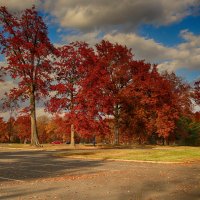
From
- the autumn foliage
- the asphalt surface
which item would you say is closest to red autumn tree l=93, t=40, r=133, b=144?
the autumn foliage

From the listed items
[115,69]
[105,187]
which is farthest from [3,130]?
[105,187]

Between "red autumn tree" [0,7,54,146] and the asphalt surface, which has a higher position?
"red autumn tree" [0,7,54,146]

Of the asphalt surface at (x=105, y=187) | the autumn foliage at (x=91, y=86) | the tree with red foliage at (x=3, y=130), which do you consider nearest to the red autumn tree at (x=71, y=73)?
the autumn foliage at (x=91, y=86)

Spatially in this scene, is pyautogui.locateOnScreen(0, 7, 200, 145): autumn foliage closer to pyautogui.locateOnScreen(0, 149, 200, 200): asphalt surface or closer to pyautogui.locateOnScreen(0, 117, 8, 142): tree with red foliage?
pyautogui.locateOnScreen(0, 149, 200, 200): asphalt surface

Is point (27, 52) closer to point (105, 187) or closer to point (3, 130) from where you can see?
point (105, 187)

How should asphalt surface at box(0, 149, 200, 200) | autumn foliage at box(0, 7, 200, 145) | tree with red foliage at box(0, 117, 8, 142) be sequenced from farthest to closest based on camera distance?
tree with red foliage at box(0, 117, 8, 142) → autumn foliage at box(0, 7, 200, 145) → asphalt surface at box(0, 149, 200, 200)

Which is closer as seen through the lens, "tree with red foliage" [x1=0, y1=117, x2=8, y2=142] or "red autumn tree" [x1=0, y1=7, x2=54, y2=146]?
"red autumn tree" [x1=0, y1=7, x2=54, y2=146]

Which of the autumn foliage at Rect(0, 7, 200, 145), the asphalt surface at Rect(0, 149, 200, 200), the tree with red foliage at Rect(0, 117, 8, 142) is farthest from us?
the tree with red foliage at Rect(0, 117, 8, 142)

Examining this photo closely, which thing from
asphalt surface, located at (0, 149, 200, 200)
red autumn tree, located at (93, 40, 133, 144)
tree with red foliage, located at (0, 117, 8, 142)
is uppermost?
red autumn tree, located at (93, 40, 133, 144)

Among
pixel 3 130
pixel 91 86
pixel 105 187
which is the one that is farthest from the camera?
pixel 3 130

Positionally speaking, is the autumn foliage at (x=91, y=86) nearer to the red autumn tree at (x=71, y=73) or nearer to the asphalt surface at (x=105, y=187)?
the red autumn tree at (x=71, y=73)

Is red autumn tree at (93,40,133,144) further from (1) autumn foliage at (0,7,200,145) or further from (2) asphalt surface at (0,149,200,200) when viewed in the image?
(2) asphalt surface at (0,149,200,200)

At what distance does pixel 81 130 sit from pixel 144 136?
15.1 metres

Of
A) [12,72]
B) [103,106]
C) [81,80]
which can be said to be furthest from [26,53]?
[103,106]
